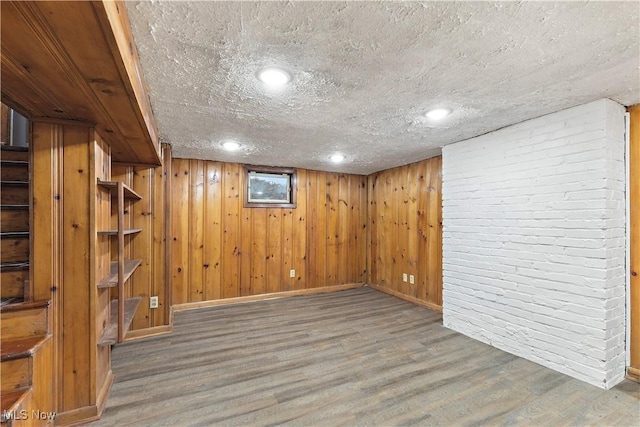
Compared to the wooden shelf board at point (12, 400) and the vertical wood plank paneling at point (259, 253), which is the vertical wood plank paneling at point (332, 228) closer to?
the vertical wood plank paneling at point (259, 253)

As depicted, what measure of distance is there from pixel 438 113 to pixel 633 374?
8.00ft

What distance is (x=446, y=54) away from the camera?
4.59 feet

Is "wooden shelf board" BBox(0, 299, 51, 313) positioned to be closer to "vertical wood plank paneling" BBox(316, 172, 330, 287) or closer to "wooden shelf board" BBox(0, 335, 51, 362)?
"wooden shelf board" BBox(0, 335, 51, 362)

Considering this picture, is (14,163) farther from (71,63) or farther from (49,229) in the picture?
(71,63)

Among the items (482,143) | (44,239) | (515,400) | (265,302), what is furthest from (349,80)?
(265,302)

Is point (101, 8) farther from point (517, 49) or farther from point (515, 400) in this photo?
point (515, 400)

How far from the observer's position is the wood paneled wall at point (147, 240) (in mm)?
2918

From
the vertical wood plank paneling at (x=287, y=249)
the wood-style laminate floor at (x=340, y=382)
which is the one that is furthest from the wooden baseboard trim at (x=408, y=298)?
the vertical wood plank paneling at (x=287, y=249)

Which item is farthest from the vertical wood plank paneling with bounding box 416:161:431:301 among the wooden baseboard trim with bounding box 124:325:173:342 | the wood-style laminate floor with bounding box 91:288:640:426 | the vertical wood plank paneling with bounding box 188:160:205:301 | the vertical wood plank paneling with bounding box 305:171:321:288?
the wooden baseboard trim with bounding box 124:325:173:342

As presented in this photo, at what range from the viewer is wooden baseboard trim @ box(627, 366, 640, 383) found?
2.04 meters


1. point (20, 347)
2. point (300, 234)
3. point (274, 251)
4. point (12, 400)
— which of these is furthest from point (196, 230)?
point (12, 400)

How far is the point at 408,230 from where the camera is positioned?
14.1 ft

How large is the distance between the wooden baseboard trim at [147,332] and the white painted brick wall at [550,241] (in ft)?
10.5

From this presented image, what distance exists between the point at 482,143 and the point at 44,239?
3554 mm
